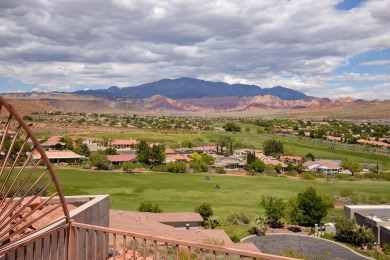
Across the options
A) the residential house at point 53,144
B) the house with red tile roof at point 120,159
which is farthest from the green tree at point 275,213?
the residential house at point 53,144

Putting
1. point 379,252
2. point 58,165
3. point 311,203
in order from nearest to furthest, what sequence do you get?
point 379,252 < point 311,203 < point 58,165

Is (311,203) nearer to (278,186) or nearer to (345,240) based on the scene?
(345,240)

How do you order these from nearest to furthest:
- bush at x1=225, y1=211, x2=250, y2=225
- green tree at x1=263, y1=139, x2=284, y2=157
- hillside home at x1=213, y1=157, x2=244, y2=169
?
1. bush at x1=225, y1=211, x2=250, y2=225
2. hillside home at x1=213, y1=157, x2=244, y2=169
3. green tree at x1=263, y1=139, x2=284, y2=157

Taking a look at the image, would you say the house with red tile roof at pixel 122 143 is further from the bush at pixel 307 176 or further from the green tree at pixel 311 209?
the green tree at pixel 311 209

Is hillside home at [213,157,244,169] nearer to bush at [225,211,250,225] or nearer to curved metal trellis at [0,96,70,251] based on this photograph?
bush at [225,211,250,225]

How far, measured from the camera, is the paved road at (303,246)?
25.8 meters

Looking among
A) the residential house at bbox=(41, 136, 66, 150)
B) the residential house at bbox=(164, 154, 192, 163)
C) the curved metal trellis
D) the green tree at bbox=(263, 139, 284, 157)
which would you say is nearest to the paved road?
the curved metal trellis

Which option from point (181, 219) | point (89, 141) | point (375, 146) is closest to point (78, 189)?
point (181, 219)

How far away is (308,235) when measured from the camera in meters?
30.7

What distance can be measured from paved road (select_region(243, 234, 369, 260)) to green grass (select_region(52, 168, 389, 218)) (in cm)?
695

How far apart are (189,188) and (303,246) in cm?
2273

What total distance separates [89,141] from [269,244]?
210 ft

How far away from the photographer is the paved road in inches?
1014

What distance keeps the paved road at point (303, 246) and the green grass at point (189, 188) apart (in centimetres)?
695
